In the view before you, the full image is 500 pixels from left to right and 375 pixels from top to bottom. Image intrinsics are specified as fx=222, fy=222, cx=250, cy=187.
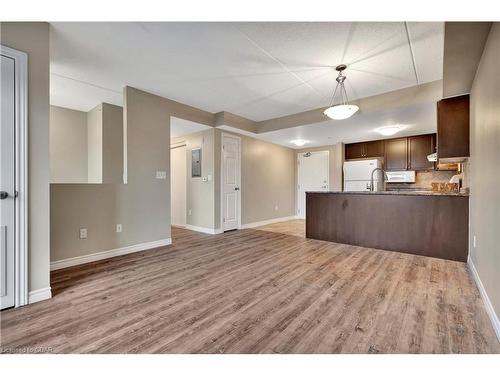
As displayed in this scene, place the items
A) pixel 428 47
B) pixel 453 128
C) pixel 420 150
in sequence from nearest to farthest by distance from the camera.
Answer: pixel 428 47, pixel 453 128, pixel 420 150

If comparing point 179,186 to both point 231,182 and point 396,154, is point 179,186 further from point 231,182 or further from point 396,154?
point 396,154

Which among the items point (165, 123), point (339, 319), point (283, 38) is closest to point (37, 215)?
point (165, 123)

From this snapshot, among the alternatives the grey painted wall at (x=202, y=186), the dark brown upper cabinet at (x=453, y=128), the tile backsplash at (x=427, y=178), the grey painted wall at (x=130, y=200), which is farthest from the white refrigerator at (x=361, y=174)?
the grey painted wall at (x=130, y=200)

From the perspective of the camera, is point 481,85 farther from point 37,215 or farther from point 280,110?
point 37,215

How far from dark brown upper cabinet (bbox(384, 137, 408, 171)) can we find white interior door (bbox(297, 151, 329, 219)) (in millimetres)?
1492

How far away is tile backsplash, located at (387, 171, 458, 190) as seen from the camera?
533cm

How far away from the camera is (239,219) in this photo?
207 inches

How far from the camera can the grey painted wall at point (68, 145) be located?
4117mm

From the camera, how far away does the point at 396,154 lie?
18.1ft

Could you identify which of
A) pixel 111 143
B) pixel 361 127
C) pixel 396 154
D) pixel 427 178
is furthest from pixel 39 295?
pixel 427 178

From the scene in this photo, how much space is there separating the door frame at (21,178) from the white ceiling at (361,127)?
311 centimetres

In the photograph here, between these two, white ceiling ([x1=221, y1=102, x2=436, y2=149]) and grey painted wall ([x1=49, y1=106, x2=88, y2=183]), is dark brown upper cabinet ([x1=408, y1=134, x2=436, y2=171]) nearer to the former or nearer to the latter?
white ceiling ([x1=221, y1=102, x2=436, y2=149])

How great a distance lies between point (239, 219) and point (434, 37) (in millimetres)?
4318

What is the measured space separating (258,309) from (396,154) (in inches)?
217
